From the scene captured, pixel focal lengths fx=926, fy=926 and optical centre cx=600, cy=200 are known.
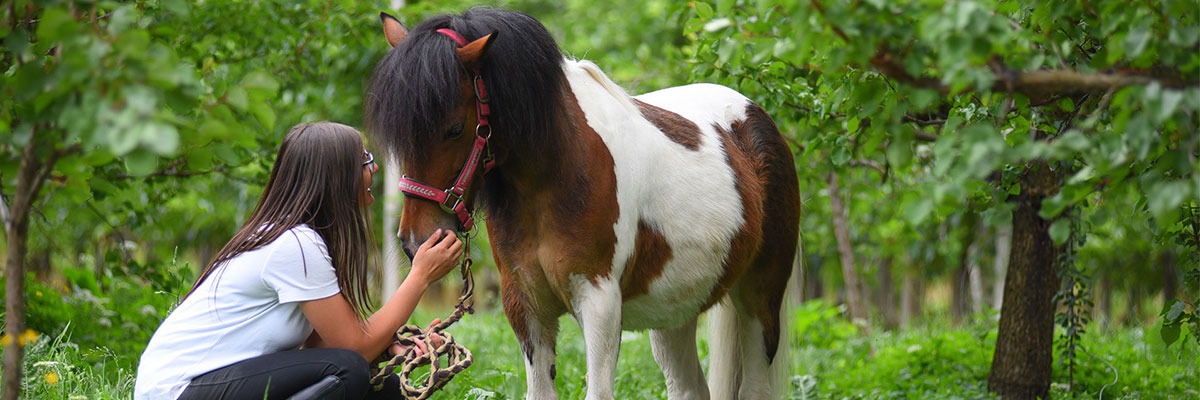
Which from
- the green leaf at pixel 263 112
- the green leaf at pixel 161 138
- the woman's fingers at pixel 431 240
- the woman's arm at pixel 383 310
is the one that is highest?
the green leaf at pixel 263 112

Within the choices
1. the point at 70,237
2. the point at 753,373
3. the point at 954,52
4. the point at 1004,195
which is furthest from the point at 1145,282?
the point at 70,237

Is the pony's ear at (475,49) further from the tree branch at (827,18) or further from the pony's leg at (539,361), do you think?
the tree branch at (827,18)

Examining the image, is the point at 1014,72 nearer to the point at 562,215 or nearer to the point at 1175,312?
the point at 562,215

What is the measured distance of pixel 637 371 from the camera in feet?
17.1

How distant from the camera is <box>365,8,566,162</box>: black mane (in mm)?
2561

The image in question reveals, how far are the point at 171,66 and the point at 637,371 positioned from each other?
13.1ft

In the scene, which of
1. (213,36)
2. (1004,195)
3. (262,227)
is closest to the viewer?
(1004,195)

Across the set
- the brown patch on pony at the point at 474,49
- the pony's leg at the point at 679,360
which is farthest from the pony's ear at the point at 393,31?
the pony's leg at the point at 679,360

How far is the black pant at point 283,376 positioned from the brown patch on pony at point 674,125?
52.3 inches

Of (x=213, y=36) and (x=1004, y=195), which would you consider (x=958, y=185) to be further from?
(x=213, y=36)

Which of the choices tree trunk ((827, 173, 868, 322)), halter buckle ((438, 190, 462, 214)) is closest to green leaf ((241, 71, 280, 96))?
halter buckle ((438, 190, 462, 214))

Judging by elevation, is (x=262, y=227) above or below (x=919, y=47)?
below

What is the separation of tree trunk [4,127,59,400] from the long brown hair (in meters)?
0.79

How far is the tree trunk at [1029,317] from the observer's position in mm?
4488
